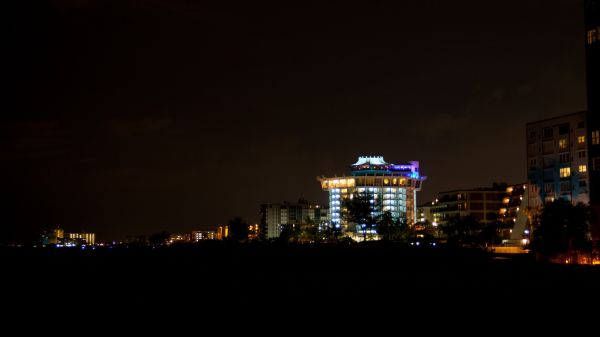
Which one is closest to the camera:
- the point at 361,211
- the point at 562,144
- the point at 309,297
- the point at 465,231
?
the point at 309,297

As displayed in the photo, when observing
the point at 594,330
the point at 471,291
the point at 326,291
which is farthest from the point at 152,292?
the point at 594,330

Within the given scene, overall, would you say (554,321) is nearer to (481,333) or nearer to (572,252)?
(481,333)

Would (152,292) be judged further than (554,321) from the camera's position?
Yes

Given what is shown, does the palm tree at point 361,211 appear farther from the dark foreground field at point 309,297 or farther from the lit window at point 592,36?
the dark foreground field at point 309,297

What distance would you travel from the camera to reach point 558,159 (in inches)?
5192

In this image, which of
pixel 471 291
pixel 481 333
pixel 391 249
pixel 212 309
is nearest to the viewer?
pixel 481 333

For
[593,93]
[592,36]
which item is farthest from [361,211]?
[592,36]

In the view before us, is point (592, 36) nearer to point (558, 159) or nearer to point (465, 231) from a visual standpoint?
point (558, 159)

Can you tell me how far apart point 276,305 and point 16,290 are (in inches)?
1090

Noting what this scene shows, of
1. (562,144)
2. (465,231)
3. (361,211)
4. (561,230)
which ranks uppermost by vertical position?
(562,144)

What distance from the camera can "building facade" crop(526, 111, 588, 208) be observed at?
127 meters

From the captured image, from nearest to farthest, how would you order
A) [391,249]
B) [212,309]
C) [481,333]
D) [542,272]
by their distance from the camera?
[481,333] < [212,309] < [542,272] < [391,249]

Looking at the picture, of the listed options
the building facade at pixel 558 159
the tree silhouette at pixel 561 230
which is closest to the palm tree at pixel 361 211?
the building facade at pixel 558 159

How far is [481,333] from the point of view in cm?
3044
